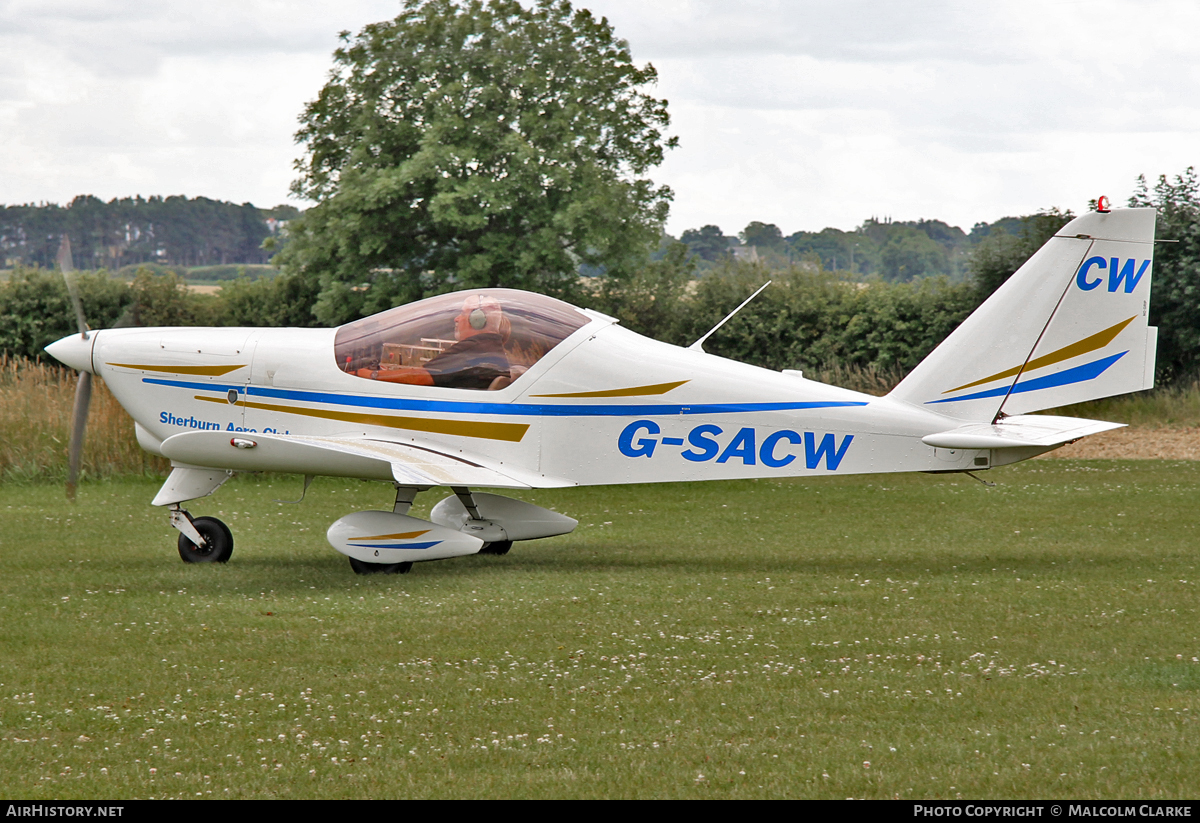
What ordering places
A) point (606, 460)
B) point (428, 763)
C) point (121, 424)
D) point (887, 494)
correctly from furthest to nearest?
point (121, 424) < point (887, 494) < point (606, 460) < point (428, 763)

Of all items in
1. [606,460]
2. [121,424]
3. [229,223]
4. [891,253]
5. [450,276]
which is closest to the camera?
[606,460]

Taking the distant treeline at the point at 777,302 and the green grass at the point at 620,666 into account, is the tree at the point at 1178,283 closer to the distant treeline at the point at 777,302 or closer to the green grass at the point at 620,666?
the distant treeline at the point at 777,302

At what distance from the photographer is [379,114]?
26.3 metres

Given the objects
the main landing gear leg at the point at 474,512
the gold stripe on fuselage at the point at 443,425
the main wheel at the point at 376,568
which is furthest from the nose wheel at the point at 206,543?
the main landing gear leg at the point at 474,512

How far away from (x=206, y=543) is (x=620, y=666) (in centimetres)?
505

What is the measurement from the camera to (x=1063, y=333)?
9.32 meters

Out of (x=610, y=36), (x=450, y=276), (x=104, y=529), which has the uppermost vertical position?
(x=610, y=36)

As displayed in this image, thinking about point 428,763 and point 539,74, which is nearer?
point 428,763

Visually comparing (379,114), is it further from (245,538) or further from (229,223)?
(229,223)

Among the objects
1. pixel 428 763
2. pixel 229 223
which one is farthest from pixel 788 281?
pixel 229 223

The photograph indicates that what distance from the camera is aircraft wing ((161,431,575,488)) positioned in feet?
29.9

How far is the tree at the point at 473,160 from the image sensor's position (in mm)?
24891

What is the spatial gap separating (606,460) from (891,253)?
8112 centimetres

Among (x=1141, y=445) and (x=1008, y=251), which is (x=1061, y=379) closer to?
(x=1141, y=445)
